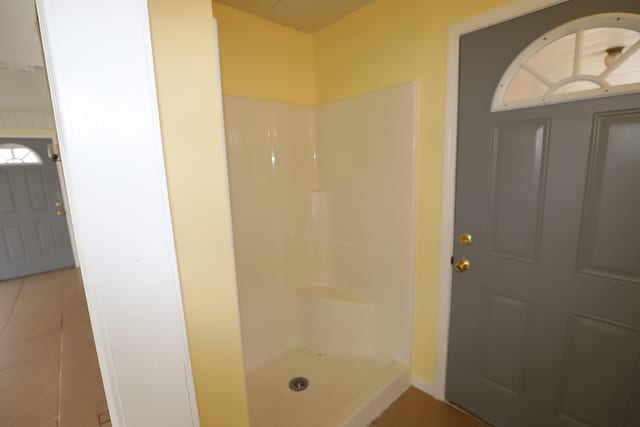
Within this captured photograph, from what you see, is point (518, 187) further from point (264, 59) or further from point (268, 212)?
point (264, 59)

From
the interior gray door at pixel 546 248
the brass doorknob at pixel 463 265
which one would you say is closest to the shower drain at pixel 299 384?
the interior gray door at pixel 546 248

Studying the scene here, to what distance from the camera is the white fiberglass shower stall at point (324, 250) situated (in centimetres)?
169

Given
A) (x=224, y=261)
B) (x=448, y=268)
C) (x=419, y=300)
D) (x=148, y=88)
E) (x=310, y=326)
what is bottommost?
(x=310, y=326)

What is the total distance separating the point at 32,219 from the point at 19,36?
3.54 metres

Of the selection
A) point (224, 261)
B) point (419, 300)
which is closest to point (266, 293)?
point (419, 300)

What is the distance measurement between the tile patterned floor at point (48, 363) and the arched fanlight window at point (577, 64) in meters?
2.67

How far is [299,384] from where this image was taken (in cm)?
184

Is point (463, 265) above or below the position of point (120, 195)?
below

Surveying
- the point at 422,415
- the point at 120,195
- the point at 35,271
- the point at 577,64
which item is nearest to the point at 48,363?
the point at 120,195

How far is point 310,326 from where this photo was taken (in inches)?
84.8

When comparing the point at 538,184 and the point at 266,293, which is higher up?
the point at 538,184

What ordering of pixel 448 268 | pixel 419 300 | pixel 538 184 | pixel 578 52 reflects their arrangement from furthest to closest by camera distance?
pixel 419 300
pixel 448 268
pixel 538 184
pixel 578 52

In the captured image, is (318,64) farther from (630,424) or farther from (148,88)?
(630,424)

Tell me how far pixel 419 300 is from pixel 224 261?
55.0 inches
